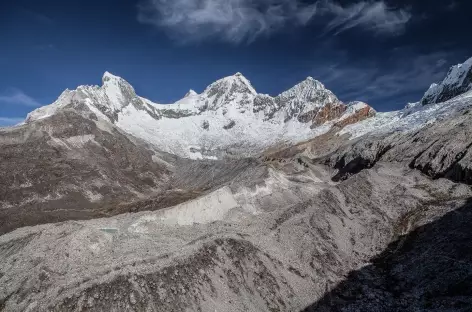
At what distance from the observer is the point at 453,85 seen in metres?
170

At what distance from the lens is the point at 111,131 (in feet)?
499

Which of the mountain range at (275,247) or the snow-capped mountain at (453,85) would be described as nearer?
the mountain range at (275,247)

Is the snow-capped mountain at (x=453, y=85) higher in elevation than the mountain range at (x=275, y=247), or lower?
higher

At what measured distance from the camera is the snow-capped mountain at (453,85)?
163750 mm

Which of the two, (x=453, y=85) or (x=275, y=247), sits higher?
(x=453, y=85)

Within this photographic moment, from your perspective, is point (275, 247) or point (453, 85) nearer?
point (275, 247)

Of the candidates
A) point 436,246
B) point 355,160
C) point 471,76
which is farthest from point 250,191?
point 471,76

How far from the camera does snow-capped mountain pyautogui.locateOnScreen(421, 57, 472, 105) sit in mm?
163750

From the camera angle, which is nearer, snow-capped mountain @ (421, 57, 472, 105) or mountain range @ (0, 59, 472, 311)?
mountain range @ (0, 59, 472, 311)

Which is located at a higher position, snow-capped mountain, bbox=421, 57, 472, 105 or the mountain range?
snow-capped mountain, bbox=421, 57, 472, 105

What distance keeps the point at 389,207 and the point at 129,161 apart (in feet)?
311

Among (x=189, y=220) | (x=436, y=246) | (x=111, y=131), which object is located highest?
(x=111, y=131)

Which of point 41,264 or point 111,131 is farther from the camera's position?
point 111,131

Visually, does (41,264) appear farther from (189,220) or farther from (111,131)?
(111,131)
